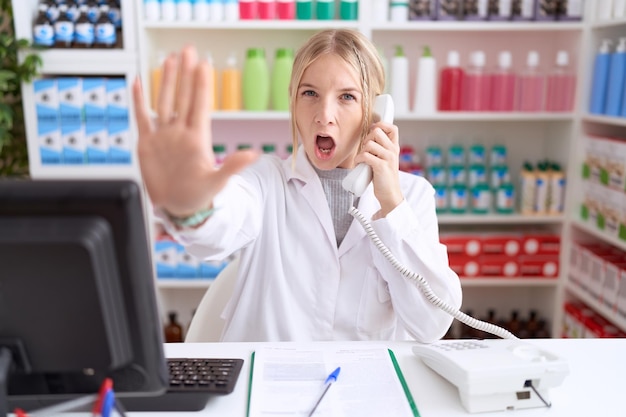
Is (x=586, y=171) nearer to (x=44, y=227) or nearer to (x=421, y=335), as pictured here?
(x=421, y=335)

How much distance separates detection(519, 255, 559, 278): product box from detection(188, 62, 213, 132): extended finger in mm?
2510

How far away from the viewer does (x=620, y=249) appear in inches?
107

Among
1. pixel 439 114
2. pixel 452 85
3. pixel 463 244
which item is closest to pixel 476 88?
pixel 452 85

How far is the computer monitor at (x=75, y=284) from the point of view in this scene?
2.13 ft

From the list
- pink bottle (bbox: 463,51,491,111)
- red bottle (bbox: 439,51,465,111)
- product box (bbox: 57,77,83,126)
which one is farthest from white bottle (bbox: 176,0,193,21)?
pink bottle (bbox: 463,51,491,111)

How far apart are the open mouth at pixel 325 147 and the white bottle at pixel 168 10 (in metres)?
1.56

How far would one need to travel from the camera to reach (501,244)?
2.89 meters

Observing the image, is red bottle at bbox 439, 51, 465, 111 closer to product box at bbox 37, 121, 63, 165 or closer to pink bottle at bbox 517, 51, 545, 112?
pink bottle at bbox 517, 51, 545, 112

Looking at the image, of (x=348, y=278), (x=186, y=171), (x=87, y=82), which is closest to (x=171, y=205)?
(x=186, y=171)

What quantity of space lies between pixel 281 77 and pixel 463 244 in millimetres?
1186

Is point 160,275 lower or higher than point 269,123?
lower

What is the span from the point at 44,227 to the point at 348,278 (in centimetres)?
84

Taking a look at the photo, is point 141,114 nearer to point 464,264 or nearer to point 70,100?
point 70,100

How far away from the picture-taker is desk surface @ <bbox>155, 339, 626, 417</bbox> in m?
0.95
